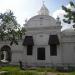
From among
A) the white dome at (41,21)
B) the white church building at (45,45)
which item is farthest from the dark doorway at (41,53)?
the white dome at (41,21)

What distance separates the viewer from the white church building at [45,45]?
111ft

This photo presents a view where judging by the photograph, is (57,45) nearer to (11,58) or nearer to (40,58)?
(40,58)

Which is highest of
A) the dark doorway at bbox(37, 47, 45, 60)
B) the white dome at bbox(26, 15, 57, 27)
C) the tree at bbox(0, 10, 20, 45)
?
the white dome at bbox(26, 15, 57, 27)

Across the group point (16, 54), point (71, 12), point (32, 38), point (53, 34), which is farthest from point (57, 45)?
point (71, 12)

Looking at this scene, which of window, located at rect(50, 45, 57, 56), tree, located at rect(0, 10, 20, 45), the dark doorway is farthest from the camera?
the dark doorway

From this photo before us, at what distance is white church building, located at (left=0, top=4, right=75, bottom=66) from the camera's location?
3372 centimetres

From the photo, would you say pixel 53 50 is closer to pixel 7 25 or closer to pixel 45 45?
pixel 45 45

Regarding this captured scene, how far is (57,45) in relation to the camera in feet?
111

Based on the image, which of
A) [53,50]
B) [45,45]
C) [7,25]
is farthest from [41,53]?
[7,25]

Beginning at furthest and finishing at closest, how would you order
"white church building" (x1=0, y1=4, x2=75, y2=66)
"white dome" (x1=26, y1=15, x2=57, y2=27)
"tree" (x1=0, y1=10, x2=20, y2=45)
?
"white dome" (x1=26, y1=15, x2=57, y2=27)
"white church building" (x1=0, y1=4, x2=75, y2=66)
"tree" (x1=0, y1=10, x2=20, y2=45)

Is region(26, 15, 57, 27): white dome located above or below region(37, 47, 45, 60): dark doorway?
above

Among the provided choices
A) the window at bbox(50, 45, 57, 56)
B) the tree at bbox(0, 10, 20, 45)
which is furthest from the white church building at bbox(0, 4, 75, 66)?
the tree at bbox(0, 10, 20, 45)

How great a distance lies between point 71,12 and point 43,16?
413 inches

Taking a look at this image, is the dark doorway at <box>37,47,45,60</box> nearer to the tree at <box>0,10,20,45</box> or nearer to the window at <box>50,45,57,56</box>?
the window at <box>50,45,57,56</box>
